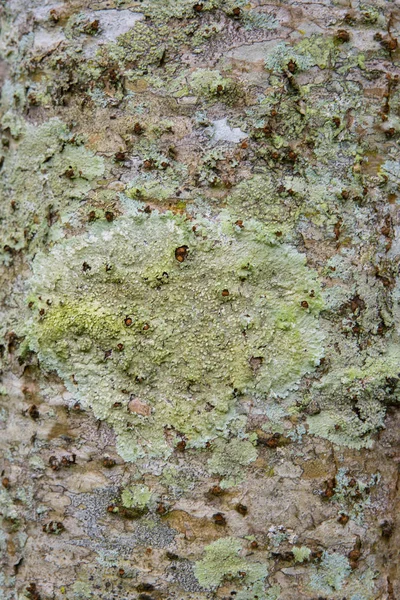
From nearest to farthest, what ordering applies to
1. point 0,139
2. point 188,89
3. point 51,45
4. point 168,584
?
point 168,584 < point 188,89 < point 51,45 < point 0,139

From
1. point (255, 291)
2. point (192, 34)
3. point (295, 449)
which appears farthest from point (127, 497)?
point (192, 34)

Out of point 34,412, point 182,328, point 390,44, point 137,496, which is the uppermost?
point 390,44

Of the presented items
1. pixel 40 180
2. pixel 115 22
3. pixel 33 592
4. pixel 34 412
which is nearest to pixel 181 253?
pixel 40 180

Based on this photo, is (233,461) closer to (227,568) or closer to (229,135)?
(227,568)

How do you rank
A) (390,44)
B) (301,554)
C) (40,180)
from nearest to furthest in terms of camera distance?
(301,554) < (390,44) < (40,180)

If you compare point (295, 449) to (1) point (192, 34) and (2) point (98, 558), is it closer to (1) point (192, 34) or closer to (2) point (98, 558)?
(2) point (98, 558)
